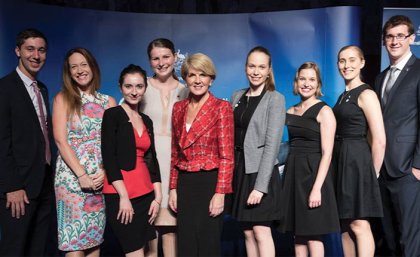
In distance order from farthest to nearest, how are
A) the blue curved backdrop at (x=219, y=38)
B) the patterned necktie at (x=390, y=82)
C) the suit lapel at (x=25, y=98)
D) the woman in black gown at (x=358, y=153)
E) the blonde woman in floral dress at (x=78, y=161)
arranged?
1. the blue curved backdrop at (x=219, y=38)
2. the patterned necktie at (x=390, y=82)
3. the woman in black gown at (x=358, y=153)
4. the suit lapel at (x=25, y=98)
5. the blonde woman in floral dress at (x=78, y=161)

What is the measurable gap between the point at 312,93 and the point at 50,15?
250 centimetres

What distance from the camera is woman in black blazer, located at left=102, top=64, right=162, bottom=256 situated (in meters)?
2.91

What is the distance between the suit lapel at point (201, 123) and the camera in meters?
2.90

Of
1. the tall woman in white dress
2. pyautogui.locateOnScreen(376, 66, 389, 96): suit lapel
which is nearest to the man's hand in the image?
the tall woman in white dress

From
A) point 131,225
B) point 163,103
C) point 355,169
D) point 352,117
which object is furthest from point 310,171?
point 131,225

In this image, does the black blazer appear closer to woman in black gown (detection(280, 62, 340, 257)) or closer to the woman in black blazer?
the woman in black blazer

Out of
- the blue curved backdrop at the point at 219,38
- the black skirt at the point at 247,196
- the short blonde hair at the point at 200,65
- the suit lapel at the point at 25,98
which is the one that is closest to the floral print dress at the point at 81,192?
the suit lapel at the point at 25,98

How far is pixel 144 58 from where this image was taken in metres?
4.59

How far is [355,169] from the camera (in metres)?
3.34

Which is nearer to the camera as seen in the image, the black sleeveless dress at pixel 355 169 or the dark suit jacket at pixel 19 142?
the dark suit jacket at pixel 19 142

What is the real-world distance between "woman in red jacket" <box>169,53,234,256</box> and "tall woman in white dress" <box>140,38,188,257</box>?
440 millimetres

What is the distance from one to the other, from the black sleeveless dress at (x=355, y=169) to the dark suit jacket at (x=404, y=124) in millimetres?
277

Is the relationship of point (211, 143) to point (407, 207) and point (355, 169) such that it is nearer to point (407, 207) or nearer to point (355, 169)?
point (355, 169)

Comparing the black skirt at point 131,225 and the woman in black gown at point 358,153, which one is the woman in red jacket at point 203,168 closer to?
the black skirt at point 131,225
